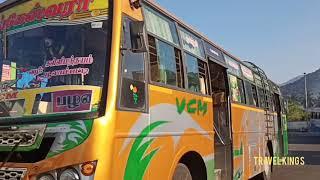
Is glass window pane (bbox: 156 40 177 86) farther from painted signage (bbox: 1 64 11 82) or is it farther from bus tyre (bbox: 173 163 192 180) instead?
painted signage (bbox: 1 64 11 82)

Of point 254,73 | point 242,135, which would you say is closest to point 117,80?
point 242,135

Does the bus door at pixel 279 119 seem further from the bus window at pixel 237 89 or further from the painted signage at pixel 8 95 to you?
the painted signage at pixel 8 95

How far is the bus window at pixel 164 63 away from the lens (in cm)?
558

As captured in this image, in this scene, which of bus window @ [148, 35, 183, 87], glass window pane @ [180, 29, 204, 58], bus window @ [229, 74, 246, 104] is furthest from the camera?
bus window @ [229, 74, 246, 104]

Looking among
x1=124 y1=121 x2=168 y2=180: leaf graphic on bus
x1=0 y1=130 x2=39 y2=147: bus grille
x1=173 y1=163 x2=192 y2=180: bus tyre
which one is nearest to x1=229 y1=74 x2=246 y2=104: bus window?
x1=173 y1=163 x2=192 y2=180: bus tyre

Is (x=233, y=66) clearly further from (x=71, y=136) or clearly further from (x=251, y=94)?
(x=71, y=136)

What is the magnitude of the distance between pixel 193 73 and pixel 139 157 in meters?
2.18

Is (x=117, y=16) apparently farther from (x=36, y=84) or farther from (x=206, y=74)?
(x=206, y=74)

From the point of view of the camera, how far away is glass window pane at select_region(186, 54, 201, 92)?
6.69 meters

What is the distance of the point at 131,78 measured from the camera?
5020mm

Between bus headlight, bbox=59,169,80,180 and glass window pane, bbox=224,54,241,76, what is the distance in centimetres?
563

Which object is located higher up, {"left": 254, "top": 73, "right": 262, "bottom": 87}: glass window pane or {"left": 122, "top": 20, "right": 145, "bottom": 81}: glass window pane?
{"left": 254, "top": 73, "right": 262, "bottom": 87}: glass window pane

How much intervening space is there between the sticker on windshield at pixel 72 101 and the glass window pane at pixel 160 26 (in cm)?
135

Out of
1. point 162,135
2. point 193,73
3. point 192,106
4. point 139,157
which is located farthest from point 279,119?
point 139,157
